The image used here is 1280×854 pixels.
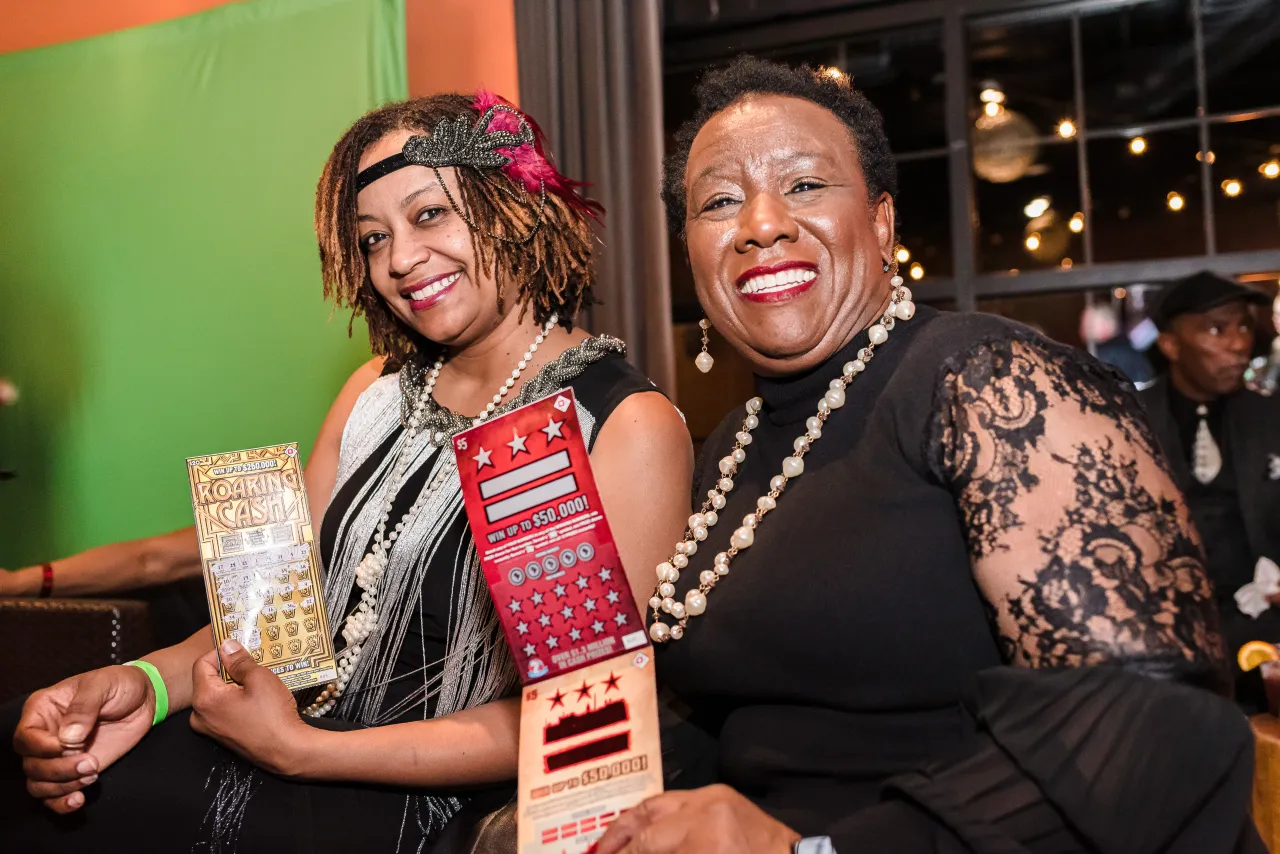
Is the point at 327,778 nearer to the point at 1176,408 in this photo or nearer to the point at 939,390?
the point at 939,390

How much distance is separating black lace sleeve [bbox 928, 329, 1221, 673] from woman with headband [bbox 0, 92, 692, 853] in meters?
0.52

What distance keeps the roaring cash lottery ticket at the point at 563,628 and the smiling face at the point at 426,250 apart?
0.71 metres

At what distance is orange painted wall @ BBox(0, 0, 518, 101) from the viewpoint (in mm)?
3119

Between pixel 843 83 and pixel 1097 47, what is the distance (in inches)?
122

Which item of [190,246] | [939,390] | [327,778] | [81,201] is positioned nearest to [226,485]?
[327,778]

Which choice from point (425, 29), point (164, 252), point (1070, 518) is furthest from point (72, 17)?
point (1070, 518)

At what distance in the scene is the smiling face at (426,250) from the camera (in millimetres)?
1650

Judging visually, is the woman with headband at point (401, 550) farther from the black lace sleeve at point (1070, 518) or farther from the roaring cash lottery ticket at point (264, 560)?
the black lace sleeve at point (1070, 518)

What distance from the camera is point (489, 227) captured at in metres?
1.68

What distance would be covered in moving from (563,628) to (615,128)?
2.42 metres

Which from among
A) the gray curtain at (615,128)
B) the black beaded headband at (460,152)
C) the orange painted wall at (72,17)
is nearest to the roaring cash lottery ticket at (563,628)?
the black beaded headband at (460,152)

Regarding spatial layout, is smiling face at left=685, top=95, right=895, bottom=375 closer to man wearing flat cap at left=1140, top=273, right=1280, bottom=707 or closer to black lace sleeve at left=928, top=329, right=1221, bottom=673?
black lace sleeve at left=928, top=329, right=1221, bottom=673

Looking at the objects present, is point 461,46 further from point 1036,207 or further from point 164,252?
point 1036,207

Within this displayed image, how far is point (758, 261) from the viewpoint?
49.0 inches
